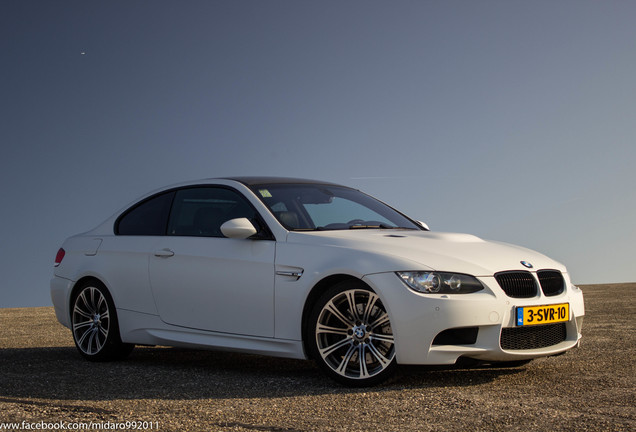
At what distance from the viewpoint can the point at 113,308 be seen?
7.72m

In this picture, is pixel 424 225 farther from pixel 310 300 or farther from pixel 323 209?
pixel 310 300

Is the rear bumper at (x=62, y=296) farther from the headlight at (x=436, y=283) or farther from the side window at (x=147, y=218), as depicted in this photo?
the headlight at (x=436, y=283)

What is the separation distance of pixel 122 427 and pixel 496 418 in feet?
7.15

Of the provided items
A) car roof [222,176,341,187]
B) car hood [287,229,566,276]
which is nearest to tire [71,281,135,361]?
car roof [222,176,341,187]

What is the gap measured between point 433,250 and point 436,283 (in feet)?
1.36

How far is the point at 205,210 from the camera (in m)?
7.19

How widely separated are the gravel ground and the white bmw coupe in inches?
10.4

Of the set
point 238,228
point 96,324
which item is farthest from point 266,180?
point 96,324

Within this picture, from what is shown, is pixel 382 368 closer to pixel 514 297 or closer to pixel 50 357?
pixel 514 297

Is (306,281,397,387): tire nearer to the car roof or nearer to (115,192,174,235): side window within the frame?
the car roof

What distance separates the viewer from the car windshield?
21.7 feet

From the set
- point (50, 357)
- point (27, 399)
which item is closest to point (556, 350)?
point (27, 399)

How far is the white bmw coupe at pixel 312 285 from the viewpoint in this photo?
5520 millimetres

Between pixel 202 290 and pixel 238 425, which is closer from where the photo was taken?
pixel 238 425
